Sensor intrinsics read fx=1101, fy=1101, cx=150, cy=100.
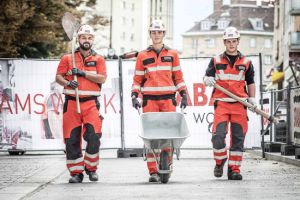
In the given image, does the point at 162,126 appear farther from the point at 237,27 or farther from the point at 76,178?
the point at 237,27

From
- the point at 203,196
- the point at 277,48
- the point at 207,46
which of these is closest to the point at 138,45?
the point at 207,46

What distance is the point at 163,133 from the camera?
13742mm

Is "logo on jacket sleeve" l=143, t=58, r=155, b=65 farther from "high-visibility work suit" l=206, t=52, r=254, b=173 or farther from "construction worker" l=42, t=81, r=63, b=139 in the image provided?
"construction worker" l=42, t=81, r=63, b=139

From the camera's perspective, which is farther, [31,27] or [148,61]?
[31,27]

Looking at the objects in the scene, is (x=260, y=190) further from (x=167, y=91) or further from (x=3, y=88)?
(x=3, y=88)

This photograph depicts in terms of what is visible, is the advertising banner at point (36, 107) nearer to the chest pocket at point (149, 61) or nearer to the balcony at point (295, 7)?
the chest pocket at point (149, 61)

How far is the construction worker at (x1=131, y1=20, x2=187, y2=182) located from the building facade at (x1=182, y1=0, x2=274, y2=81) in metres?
137

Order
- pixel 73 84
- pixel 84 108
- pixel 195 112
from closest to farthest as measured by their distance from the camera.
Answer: pixel 73 84 < pixel 84 108 < pixel 195 112

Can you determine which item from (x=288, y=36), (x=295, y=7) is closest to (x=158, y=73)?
(x=295, y=7)

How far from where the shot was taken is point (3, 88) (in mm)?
22359

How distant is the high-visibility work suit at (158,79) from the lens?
13.8 meters

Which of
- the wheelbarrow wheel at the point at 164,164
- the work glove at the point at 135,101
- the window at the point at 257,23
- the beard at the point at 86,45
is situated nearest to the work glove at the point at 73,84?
the beard at the point at 86,45

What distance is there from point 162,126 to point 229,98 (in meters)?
1.09

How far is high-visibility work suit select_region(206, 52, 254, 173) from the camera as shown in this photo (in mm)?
14180
